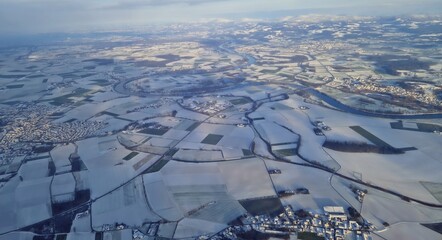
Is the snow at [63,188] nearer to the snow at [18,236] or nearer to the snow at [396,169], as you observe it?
the snow at [18,236]

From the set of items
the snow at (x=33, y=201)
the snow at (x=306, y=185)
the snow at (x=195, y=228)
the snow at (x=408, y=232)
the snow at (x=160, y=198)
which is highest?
the snow at (x=33, y=201)

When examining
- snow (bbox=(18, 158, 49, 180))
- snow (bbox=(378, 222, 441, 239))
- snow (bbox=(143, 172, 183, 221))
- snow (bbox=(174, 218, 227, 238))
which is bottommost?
snow (bbox=(378, 222, 441, 239))

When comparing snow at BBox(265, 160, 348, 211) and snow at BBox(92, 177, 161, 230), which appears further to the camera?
snow at BBox(265, 160, 348, 211)

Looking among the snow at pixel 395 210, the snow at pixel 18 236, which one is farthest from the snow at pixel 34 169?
the snow at pixel 395 210

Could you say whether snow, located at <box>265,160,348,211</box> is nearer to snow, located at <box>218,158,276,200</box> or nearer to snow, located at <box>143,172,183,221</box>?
snow, located at <box>218,158,276,200</box>

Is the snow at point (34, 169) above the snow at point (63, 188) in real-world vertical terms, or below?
above

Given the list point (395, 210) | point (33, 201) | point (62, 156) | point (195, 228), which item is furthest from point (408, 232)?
point (62, 156)

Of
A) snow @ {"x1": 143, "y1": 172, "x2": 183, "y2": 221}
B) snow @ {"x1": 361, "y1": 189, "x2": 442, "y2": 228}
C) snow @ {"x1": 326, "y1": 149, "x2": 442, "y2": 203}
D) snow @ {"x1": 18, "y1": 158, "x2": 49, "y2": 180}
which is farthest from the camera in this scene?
snow @ {"x1": 18, "y1": 158, "x2": 49, "y2": 180}

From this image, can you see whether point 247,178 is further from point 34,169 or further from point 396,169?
point 34,169

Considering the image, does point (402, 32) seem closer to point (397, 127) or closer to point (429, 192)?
point (397, 127)

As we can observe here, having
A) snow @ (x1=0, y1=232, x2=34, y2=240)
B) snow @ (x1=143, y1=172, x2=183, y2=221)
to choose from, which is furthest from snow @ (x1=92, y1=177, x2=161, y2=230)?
snow @ (x1=0, y1=232, x2=34, y2=240)

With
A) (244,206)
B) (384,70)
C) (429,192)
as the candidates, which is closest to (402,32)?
(384,70)
